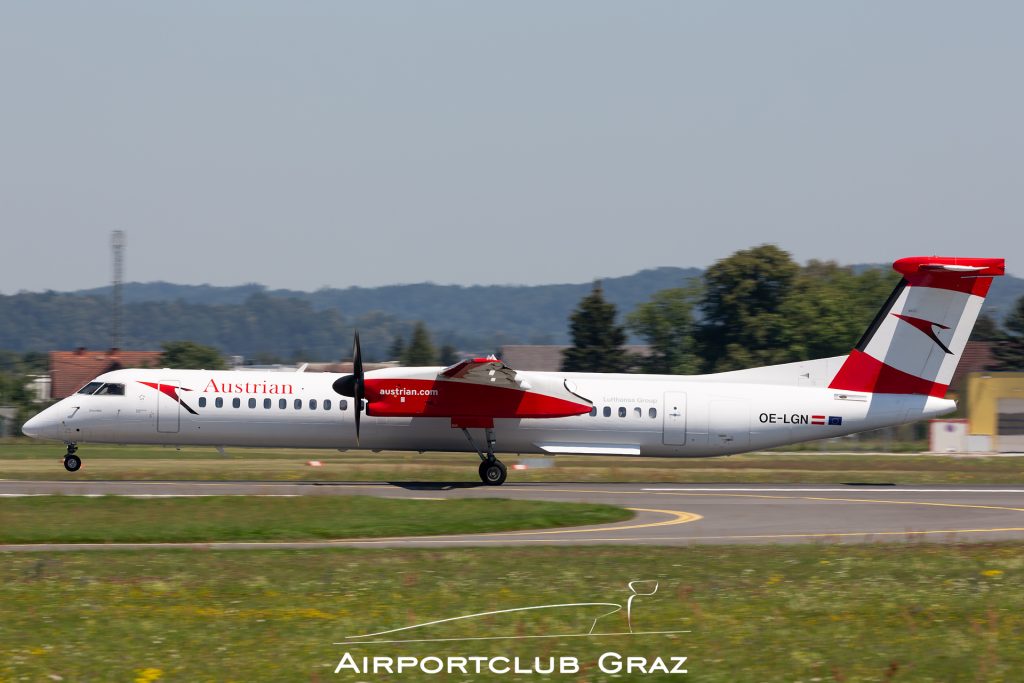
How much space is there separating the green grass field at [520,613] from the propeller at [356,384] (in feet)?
33.3

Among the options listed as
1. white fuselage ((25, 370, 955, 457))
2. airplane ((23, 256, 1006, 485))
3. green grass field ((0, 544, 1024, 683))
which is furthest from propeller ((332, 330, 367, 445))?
green grass field ((0, 544, 1024, 683))

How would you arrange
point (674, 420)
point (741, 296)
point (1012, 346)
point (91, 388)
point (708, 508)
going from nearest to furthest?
point (708, 508) → point (91, 388) → point (674, 420) → point (741, 296) → point (1012, 346)

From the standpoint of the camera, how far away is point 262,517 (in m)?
22.7

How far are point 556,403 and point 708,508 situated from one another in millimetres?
6406

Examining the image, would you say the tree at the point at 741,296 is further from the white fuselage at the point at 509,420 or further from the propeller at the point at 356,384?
the propeller at the point at 356,384

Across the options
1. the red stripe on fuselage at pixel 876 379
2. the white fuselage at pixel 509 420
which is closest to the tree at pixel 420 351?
the white fuselage at pixel 509 420

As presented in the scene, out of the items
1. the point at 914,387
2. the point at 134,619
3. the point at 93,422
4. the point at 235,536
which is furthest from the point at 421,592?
the point at 914,387

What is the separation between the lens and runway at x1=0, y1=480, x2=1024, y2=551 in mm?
21203

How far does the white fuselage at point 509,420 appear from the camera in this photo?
3053 centimetres

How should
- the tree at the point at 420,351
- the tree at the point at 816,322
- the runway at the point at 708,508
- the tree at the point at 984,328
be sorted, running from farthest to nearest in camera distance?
the tree at the point at 420,351 → the tree at the point at 984,328 → the tree at the point at 816,322 → the runway at the point at 708,508

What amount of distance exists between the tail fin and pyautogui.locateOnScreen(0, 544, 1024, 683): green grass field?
41.1ft

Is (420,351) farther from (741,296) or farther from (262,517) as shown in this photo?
(262,517)
